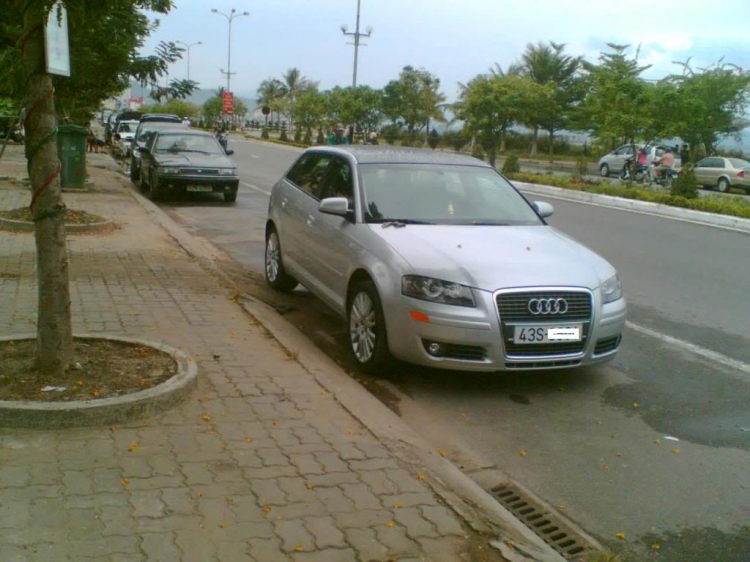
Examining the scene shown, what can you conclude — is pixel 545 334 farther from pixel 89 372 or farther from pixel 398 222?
pixel 89 372

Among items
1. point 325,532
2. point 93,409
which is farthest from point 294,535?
point 93,409

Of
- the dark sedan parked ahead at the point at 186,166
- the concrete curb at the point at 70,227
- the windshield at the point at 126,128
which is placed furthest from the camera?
the windshield at the point at 126,128

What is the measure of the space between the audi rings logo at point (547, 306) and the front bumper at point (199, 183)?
12946 millimetres

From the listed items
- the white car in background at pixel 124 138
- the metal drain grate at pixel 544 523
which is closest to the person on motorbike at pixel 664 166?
the white car in background at pixel 124 138

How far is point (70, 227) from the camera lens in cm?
1138

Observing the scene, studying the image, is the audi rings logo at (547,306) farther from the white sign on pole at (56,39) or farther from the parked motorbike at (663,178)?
the parked motorbike at (663,178)

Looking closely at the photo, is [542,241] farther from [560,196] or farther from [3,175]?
[560,196]

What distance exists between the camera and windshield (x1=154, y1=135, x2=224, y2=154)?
18.5 metres

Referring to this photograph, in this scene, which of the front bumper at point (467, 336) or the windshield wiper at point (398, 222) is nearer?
the front bumper at point (467, 336)

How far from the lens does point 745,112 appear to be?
40438 millimetres

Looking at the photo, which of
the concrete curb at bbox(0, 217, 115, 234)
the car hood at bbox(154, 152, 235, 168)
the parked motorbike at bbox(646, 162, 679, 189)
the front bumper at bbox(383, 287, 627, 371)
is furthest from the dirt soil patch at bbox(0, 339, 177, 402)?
the parked motorbike at bbox(646, 162, 679, 189)

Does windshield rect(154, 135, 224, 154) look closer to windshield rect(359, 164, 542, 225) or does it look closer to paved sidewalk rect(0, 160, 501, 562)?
windshield rect(359, 164, 542, 225)

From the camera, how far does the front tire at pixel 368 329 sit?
5969mm

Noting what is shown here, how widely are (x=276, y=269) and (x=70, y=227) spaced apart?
4.07m
